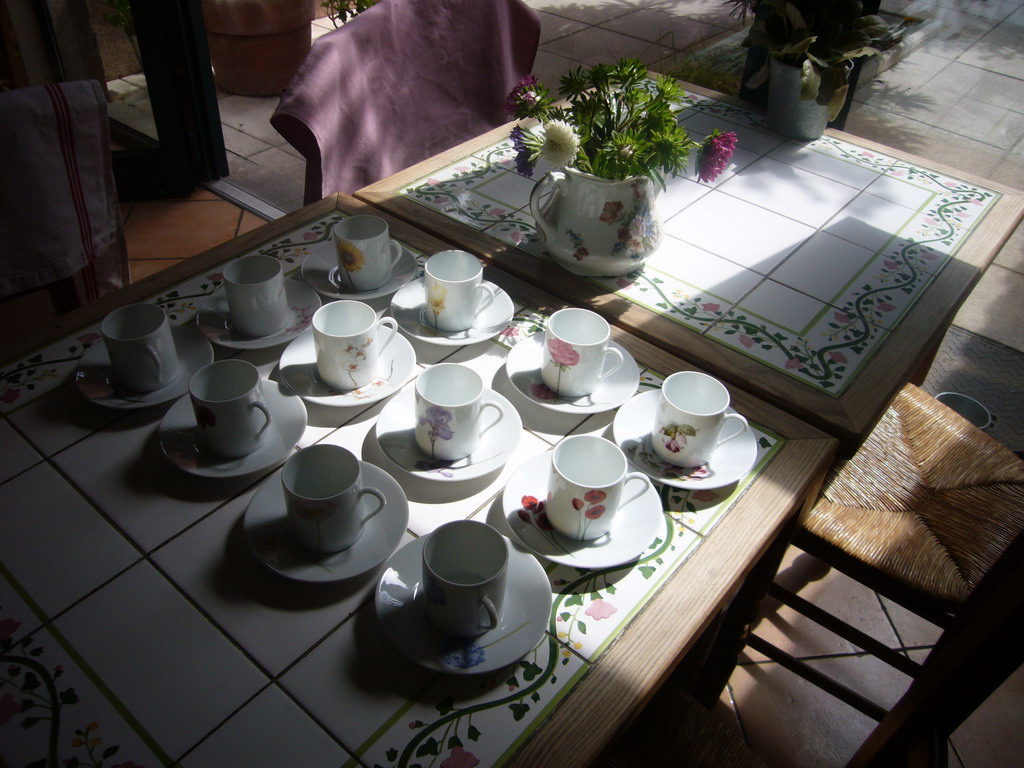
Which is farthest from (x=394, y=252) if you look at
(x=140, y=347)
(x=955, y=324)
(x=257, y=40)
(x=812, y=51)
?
(x=257, y=40)

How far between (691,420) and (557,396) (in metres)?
0.18

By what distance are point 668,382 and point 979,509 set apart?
685 millimetres

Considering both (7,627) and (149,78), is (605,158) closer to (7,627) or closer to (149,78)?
(7,627)

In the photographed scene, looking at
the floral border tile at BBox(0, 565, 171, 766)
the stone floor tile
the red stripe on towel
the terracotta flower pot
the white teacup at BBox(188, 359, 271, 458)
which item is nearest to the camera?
the floral border tile at BBox(0, 565, 171, 766)

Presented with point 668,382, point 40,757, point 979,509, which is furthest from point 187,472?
point 979,509

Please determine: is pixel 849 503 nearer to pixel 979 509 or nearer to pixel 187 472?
pixel 979 509

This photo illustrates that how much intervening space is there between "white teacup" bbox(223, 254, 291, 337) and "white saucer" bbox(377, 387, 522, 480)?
22 cm

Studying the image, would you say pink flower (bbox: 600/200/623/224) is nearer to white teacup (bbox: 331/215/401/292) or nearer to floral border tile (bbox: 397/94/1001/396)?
floral border tile (bbox: 397/94/1001/396)

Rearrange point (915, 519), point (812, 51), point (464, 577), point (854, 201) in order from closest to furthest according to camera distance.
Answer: point (464, 577) → point (915, 519) → point (854, 201) → point (812, 51)

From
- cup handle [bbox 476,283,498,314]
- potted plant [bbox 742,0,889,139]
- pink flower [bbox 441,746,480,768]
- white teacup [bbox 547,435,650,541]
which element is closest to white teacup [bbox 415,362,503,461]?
white teacup [bbox 547,435,650,541]

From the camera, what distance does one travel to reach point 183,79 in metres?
2.52

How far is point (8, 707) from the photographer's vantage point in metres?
0.66

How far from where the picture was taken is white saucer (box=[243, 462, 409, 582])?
2.52 ft

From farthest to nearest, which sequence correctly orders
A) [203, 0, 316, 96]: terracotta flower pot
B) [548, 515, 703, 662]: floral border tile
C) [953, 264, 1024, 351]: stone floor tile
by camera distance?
[203, 0, 316, 96]: terracotta flower pot < [953, 264, 1024, 351]: stone floor tile < [548, 515, 703, 662]: floral border tile
